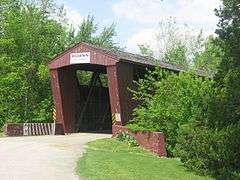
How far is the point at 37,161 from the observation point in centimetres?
1587

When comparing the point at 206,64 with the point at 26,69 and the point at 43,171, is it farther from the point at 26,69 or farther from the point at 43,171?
the point at 43,171

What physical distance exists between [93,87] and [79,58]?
679cm

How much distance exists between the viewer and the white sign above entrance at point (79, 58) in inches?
1153

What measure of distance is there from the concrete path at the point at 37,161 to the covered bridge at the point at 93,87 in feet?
23.8

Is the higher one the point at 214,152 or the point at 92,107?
the point at 92,107

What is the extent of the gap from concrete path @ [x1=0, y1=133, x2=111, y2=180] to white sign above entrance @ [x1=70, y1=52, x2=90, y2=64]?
876 centimetres

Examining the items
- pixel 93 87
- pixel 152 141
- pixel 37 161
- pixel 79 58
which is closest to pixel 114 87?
pixel 79 58

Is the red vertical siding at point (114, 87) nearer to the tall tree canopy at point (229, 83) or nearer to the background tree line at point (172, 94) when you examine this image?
the background tree line at point (172, 94)

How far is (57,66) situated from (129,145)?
1050 centimetres

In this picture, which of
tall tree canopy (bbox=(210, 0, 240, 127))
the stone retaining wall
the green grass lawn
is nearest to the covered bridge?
the stone retaining wall

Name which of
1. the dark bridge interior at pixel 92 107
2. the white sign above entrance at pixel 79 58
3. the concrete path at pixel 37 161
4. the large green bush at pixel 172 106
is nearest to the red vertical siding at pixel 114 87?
the white sign above entrance at pixel 79 58

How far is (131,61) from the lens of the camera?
2842cm

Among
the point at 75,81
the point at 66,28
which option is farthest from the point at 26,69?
the point at 66,28

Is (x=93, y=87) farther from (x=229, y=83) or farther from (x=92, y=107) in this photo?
(x=229, y=83)
